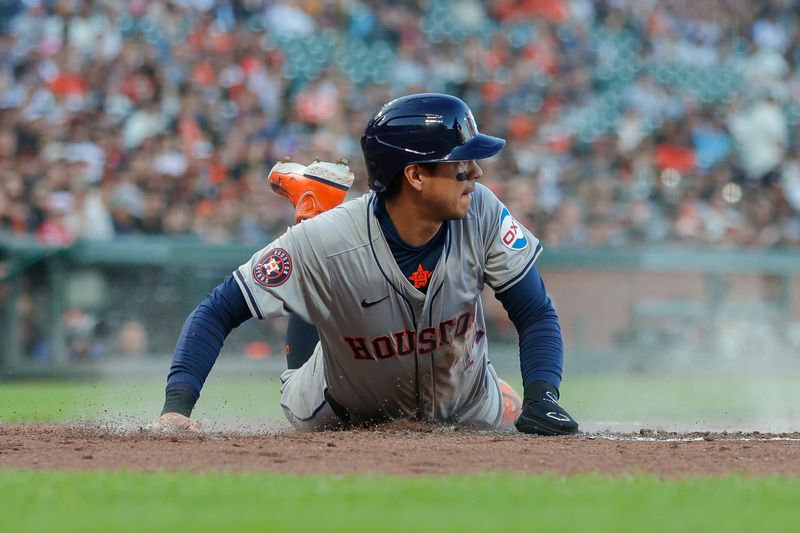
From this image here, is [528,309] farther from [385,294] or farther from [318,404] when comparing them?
[318,404]

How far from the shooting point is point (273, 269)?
485 centimetres

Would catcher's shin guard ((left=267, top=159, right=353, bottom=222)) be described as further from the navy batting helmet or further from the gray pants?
the navy batting helmet

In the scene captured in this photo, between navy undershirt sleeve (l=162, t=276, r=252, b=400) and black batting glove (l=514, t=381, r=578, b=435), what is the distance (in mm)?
1234

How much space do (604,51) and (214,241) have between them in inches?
262

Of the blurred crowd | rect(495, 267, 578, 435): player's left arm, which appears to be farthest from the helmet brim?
the blurred crowd

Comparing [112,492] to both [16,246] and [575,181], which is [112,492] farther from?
[575,181]

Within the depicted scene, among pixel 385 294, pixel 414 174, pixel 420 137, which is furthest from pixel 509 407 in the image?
pixel 420 137

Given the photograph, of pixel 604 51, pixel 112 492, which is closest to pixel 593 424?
pixel 112 492

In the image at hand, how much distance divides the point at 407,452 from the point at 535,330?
39.4 inches

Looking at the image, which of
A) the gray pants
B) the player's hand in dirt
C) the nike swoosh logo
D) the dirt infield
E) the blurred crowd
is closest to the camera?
the dirt infield

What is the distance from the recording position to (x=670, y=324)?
12758mm

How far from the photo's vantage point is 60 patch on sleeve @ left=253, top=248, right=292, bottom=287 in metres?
4.84

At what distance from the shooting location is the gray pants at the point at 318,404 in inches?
217

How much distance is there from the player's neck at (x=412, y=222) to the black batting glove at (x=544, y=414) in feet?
2.53
